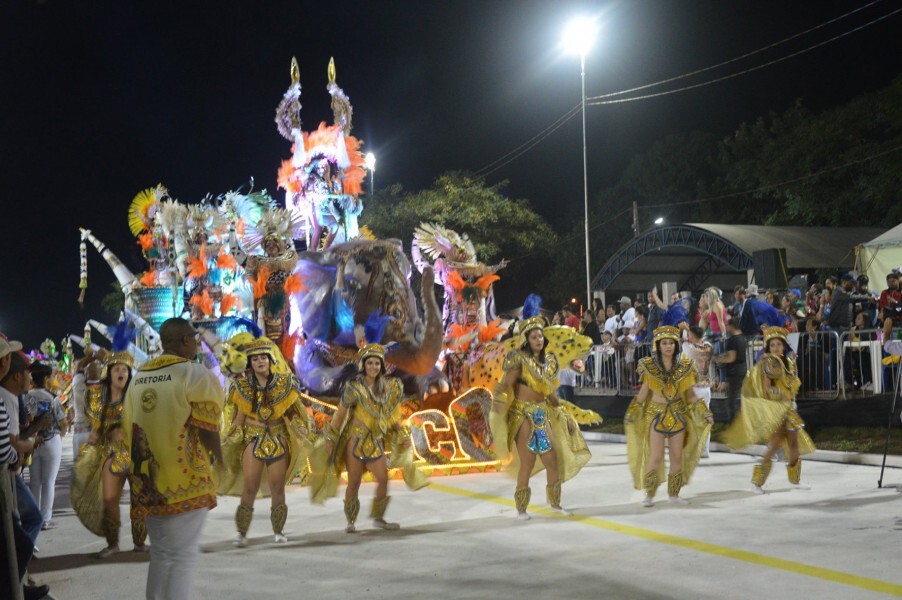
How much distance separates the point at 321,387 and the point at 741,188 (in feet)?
95.2

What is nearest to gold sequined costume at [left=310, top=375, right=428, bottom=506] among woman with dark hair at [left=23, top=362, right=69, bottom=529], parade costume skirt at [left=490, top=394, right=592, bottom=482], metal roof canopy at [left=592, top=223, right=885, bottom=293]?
parade costume skirt at [left=490, top=394, right=592, bottom=482]

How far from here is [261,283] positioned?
1369cm

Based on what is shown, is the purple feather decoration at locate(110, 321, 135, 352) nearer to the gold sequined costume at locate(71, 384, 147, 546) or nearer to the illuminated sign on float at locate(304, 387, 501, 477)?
the illuminated sign on float at locate(304, 387, 501, 477)

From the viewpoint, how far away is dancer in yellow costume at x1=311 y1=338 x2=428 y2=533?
8859 millimetres

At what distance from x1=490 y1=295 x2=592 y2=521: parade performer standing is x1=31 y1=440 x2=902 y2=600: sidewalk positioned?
16.4 inches

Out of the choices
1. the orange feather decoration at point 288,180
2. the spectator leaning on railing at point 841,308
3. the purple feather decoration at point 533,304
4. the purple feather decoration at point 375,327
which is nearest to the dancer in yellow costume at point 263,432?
the purple feather decoration at point 533,304

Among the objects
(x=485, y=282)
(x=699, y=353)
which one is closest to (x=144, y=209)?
(x=485, y=282)

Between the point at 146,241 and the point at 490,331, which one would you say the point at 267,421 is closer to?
the point at 490,331

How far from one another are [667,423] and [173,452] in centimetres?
573

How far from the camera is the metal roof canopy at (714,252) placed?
84.3ft

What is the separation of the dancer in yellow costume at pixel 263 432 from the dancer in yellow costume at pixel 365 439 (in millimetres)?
375

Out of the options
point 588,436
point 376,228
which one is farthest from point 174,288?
point 376,228

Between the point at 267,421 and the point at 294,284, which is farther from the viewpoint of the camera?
the point at 294,284

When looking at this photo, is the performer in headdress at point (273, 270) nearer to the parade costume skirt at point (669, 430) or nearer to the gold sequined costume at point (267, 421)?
the gold sequined costume at point (267, 421)
